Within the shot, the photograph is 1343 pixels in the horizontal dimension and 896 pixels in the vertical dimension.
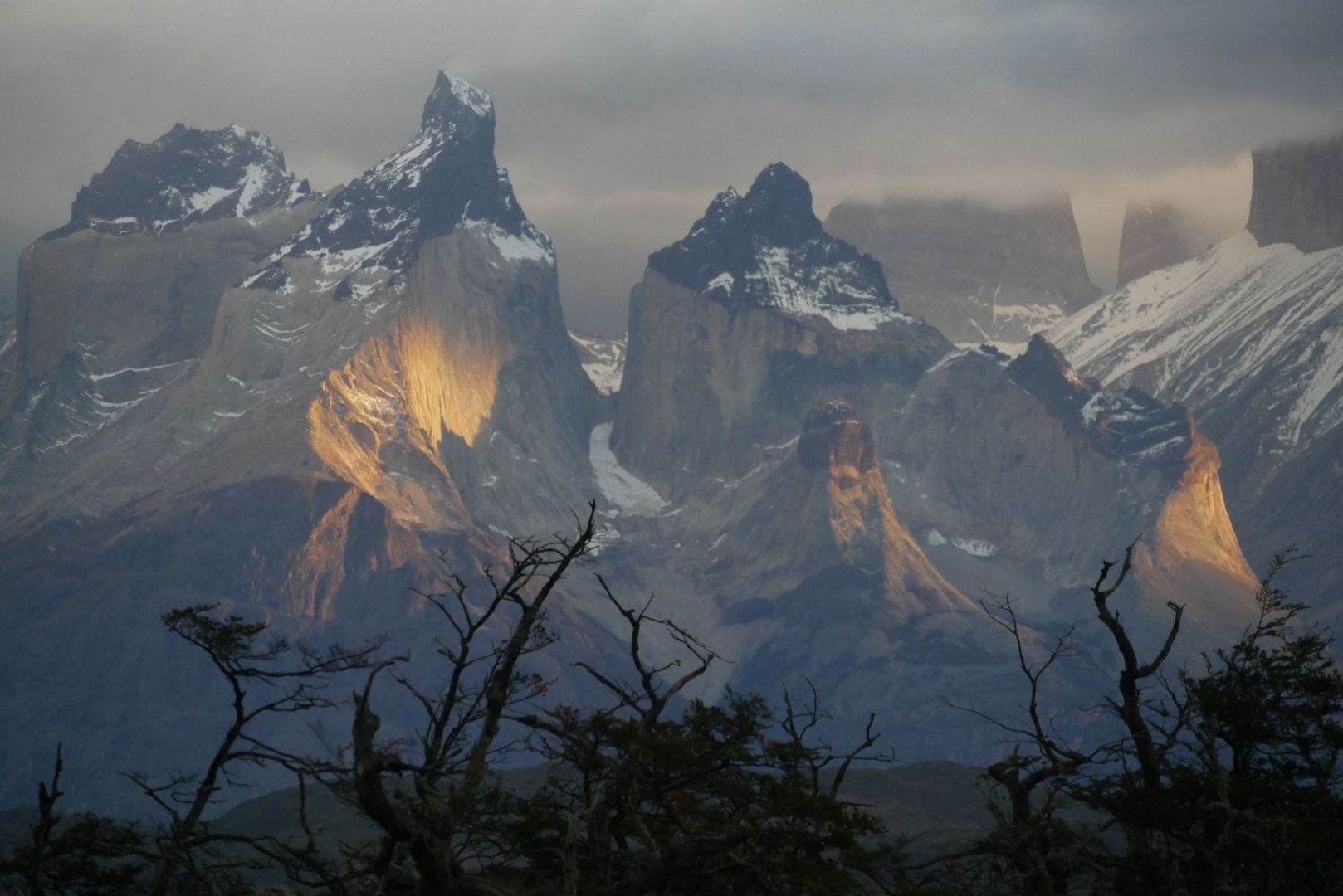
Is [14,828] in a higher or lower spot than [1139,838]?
higher

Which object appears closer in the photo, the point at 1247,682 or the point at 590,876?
the point at 590,876

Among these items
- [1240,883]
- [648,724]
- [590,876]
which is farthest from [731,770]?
[1240,883]

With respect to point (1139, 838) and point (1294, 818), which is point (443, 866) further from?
point (1294, 818)

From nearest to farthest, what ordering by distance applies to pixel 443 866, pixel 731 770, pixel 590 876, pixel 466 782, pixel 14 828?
1. pixel 443 866
2. pixel 466 782
3. pixel 590 876
4. pixel 731 770
5. pixel 14 828

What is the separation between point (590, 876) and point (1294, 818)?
1636 centimetres

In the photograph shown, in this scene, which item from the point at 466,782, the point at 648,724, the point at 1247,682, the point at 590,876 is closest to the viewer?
the point at 466,782

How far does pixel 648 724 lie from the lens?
3853cm

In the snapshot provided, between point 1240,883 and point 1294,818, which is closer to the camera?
point 1240,883

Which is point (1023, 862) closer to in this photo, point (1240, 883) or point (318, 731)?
point (1240, 883)

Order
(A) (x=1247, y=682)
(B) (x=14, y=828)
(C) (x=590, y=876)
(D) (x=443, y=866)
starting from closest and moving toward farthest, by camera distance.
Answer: (D) (x=443, y=866) < (C) (x=590, y=876) < (A) (x=1247, y=682) < (B) (x=14, y=828)

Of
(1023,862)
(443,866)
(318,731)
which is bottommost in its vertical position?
(443,866)

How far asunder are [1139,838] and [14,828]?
14731cm

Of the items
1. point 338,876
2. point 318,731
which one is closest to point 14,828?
point 318,731

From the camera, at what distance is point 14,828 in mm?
170250
